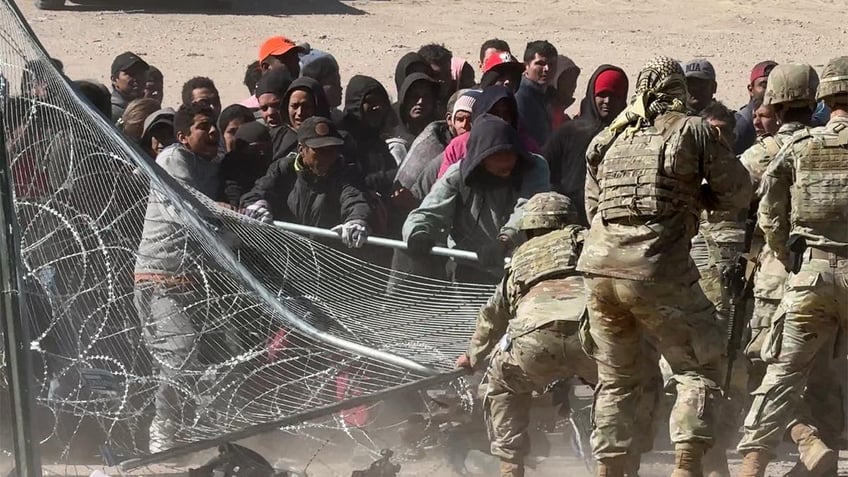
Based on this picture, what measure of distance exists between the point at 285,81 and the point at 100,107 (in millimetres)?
1269

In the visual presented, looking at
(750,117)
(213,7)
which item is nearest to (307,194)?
(750,117)

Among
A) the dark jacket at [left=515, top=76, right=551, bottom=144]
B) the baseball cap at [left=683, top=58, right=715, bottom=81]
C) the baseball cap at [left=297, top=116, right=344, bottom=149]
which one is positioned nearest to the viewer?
the baseball cap at [left=297, top=116, right=344, bottom=149]

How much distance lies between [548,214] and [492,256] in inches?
36.4

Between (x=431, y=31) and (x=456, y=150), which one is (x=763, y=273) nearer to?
(x=456, y=150)

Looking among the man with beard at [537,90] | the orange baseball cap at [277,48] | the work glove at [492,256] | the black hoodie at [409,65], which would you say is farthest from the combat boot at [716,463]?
the orange baseball cap at [277,48]

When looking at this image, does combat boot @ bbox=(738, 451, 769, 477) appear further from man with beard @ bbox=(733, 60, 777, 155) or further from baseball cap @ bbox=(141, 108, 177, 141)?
baseball cap @ bbox=(141, 108, 177, 141)

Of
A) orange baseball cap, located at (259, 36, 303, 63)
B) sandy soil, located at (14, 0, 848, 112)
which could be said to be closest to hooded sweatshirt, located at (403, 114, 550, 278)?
orange baseball cap, located at (259, 36, 303, 63)

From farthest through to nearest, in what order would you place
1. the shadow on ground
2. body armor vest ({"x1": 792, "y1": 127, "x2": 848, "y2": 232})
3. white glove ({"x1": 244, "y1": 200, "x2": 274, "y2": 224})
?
the shadow on ground
white glove ({"x1": 244, "y1": 200, "x2": 274, "y2": 224})
body armor vest ({"x1": 792, "y1": 127, "x2": 848, "y2": 232})

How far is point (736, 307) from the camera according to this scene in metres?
6.59

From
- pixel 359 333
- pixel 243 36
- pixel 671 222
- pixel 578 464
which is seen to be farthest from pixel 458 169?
pixel 243 36

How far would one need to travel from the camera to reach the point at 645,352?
18.7 ft

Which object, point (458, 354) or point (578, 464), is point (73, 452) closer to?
point (458, 354)

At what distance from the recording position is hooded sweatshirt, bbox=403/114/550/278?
7.14 metres

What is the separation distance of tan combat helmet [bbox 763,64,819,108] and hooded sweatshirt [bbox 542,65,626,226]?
1.55 m
